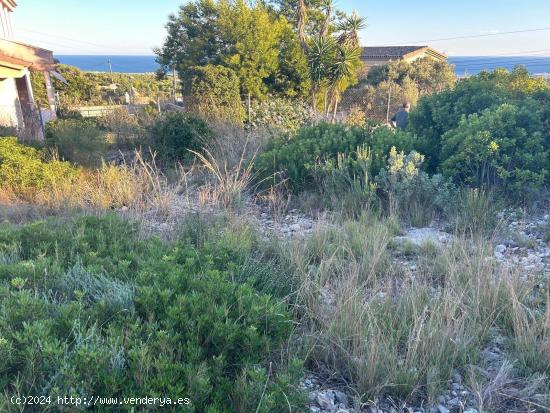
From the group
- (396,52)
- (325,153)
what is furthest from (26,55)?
(396,52)

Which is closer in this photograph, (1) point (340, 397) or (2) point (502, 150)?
(1) point (340, 397)

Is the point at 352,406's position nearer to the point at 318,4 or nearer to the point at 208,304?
the point at 208,304

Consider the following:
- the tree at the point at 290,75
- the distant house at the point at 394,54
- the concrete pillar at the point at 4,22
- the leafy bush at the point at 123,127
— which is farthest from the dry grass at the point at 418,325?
the distant house at the point at 394,54

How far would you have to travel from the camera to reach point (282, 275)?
3.31m

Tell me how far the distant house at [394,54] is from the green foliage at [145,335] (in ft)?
102

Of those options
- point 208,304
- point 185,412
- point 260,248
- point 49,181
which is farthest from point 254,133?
point 185,412

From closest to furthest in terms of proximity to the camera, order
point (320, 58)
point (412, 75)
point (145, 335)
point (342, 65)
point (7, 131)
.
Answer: point (145, 335)
point (7, 131)
point (342, 65)
point (320, 58)
point (412, 75)

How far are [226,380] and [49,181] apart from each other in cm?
566

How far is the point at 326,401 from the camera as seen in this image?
7.30ft

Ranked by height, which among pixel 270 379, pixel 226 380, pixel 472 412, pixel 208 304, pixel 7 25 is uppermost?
pixel 7 25

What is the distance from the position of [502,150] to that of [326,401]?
15.6 ft

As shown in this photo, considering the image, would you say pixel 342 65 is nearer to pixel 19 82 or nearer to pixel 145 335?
pixel 19 82

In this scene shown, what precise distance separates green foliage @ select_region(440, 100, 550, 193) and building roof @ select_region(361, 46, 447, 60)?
2695cm

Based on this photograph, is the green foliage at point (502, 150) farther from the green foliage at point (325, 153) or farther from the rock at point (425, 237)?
the rock at point (425, 237)
